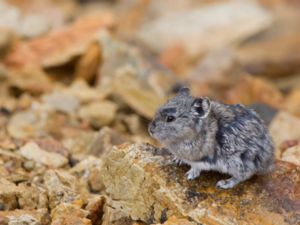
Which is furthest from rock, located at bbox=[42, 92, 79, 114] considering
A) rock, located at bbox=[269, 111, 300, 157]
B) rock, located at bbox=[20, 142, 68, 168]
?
rock, located at bbox=[269, 111, 300, 157]

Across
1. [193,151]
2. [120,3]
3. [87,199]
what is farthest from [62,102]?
[120,3]

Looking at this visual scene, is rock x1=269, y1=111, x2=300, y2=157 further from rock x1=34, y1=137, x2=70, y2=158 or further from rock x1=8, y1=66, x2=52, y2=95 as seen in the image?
rock x1=8, y1=66, x2=52, y2=95

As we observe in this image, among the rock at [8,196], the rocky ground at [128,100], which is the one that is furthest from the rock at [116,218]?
the rock at [8,196]

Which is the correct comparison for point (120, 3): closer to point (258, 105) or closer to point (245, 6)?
point (245, 6)

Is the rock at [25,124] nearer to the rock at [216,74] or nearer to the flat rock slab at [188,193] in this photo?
the flat rock slab at [188,193]

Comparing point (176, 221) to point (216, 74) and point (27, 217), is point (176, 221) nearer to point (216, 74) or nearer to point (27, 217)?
point (27, 217)

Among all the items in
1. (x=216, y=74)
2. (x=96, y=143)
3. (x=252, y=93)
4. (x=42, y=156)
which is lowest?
A: (x=252, y=93)

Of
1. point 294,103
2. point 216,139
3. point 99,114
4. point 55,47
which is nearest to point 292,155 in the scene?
point 216,139
